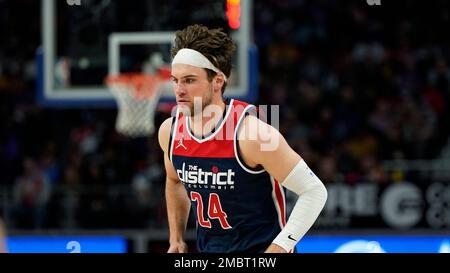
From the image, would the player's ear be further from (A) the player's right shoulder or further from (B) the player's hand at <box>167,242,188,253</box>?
(B) the player's hand at <box>167,242,188,253</box>

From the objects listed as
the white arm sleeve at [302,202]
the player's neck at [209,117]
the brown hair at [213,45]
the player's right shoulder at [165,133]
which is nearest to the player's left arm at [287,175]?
the white arm sleeve at [302,202]

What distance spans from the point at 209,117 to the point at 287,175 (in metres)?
0.59

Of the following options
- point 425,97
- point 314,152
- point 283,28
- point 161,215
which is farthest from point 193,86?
point 283,28

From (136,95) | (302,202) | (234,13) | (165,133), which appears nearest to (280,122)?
(136,95)

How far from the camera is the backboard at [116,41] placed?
33.4 feet

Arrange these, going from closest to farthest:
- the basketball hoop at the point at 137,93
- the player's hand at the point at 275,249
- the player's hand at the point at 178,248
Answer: the player's hand at the point at 275,249
the player's hand at the point at 178,248
the basketball hoop at the point at 137,93

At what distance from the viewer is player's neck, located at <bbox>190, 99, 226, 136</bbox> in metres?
5.17

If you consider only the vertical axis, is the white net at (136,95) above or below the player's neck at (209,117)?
below

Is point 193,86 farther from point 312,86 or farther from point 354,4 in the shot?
point 354,4

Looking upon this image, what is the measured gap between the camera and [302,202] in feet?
16.2

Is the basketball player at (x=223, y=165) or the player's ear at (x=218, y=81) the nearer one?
the basketball player at (x=223, y=165)

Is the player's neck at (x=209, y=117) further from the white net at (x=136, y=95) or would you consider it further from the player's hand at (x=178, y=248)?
→ the white net at (x=136, y=95)

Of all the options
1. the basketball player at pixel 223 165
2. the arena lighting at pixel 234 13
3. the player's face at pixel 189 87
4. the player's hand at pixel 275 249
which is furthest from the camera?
the arena lighting at pixel 234 13

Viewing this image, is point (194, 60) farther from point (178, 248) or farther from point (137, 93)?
point (137, 93)
